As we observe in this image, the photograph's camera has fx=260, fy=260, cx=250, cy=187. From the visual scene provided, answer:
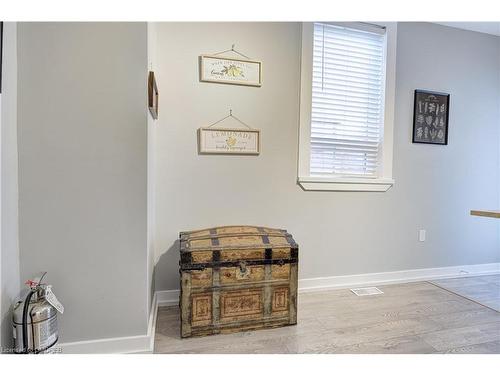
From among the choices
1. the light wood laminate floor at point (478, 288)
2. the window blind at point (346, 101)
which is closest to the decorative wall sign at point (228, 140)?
the window blind at point (346, 101)

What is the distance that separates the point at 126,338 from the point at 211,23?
7.24 ft

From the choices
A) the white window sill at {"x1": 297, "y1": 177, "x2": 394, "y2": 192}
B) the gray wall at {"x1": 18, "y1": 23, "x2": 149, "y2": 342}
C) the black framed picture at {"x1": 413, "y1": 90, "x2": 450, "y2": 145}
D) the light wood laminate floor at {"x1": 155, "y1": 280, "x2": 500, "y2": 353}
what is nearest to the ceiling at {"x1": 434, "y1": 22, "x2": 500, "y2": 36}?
the black framed picture at {"x1": 413, "y1": 90, "x2": 450, "y2": 145}

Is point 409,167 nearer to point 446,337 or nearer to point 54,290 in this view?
point 446,337

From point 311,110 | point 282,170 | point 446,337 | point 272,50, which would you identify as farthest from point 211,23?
point 446,337

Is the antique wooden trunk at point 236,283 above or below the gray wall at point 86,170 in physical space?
below

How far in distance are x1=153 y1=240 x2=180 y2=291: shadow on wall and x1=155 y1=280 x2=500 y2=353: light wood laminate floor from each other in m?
0.20

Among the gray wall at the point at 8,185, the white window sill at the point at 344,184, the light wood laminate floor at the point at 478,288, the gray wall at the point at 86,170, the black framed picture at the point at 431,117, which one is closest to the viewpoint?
the gray wall at the point at 8,185

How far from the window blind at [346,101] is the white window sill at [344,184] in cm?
9

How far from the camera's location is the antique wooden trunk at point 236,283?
1564 millimetres

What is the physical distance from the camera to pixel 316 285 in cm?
232

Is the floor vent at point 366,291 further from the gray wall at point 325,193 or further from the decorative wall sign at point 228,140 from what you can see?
the decorative wall sign at point 228,140

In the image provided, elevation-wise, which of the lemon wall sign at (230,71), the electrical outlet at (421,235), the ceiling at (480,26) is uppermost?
the ceiling at (480,26)

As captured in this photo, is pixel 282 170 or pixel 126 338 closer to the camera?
pixel 126 338

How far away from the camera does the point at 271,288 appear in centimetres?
168
